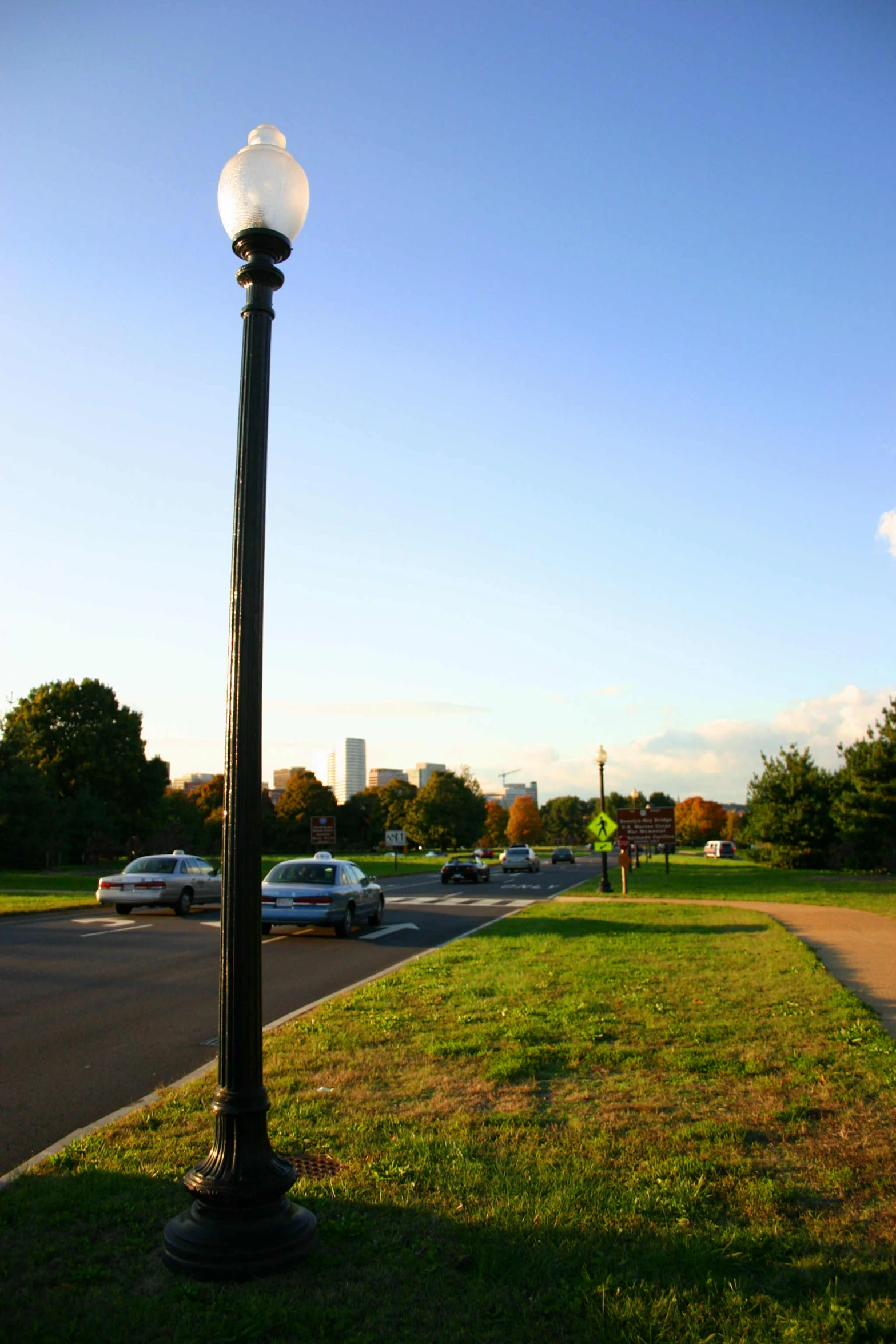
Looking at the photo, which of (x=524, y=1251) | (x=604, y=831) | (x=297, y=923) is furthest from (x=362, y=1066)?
(x=604, y=831)

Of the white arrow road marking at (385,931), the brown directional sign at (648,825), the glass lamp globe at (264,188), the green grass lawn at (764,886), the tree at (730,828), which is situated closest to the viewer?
the glass lamp globe at (264,188)

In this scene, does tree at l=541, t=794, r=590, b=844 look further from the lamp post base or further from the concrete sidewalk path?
the lamp post base

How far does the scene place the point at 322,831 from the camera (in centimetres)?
4384

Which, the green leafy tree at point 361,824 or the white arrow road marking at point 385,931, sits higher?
the green leafy tree at point 361,824

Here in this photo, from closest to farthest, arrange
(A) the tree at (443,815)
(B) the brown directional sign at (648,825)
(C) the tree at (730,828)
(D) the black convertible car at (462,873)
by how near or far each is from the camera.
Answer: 1. (B) the brown directional sign at (648,825)
2. (D) the black convertible car at (462,873)
3. (A) the tree at (443,815)
4. (C) the tree at (730,828)

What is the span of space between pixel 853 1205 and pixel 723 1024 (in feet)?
13.3

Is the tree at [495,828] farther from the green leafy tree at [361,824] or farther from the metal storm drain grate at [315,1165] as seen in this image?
the metal storm drain grate at [315,1165]

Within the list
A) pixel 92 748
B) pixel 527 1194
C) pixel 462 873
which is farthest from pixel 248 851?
pixel 92 748

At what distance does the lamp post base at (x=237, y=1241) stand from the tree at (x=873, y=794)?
39626 mm

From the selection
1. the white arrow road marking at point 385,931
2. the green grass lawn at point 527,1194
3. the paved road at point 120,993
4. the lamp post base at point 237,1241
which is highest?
the lamp post base at point 237,1241

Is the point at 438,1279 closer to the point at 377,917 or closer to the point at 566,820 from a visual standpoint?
the point at 377,917

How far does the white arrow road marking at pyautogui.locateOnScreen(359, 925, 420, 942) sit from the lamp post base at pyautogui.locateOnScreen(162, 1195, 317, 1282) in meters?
13.0

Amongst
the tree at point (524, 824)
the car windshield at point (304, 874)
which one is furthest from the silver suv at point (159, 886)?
the tree at point (524, 824)

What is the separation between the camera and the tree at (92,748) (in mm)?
59625
